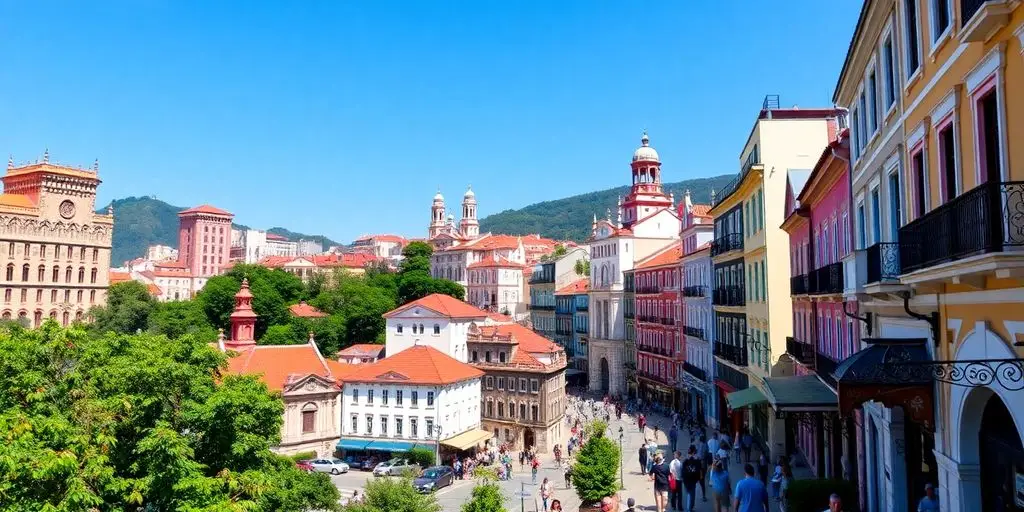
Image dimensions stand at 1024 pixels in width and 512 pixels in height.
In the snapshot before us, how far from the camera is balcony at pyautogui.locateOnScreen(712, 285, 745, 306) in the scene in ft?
115

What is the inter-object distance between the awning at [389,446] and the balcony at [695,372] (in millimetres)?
18775

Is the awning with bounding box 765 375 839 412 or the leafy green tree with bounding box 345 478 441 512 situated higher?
the awning with bounding box 765 375 839 412

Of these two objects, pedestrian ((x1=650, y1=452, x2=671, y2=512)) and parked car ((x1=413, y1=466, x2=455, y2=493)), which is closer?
pedestrian ((x1=650, y1=452, x2=671, y2=512))

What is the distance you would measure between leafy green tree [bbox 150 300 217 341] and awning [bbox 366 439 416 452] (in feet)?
111

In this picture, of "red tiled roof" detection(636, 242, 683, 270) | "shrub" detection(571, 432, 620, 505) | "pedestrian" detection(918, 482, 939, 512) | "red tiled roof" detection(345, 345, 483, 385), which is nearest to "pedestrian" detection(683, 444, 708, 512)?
"shrub" detection(571, 432, 620, 505)

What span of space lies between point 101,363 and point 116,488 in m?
5.83

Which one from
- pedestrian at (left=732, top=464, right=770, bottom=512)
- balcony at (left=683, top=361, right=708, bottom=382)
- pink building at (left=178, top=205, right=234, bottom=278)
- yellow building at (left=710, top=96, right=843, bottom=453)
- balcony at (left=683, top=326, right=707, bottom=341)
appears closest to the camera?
pedestrian at (left=732, top=464, right=770, bottom=512)

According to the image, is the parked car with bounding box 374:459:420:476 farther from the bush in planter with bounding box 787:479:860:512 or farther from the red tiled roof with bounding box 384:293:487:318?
the bush in planter with bounding box 787:479:860:512

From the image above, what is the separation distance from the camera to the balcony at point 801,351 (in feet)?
77.6

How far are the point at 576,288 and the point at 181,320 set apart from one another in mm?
44047

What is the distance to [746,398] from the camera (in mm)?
26844

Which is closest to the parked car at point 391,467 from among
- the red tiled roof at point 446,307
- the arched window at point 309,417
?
the arched window at point 309,417

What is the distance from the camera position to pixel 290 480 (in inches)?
918

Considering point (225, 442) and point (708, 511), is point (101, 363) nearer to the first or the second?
point (225, 442)
